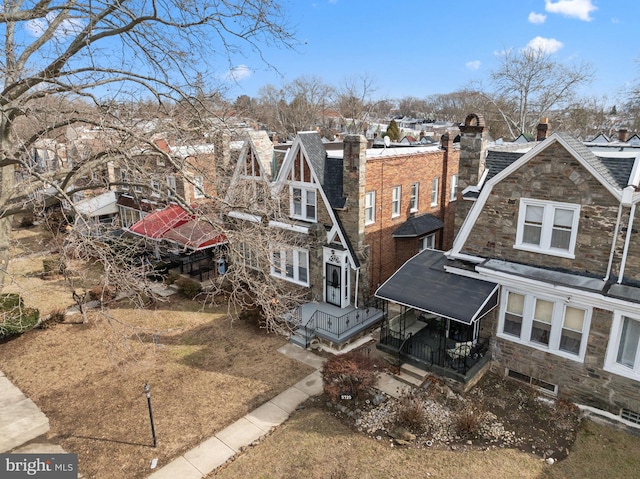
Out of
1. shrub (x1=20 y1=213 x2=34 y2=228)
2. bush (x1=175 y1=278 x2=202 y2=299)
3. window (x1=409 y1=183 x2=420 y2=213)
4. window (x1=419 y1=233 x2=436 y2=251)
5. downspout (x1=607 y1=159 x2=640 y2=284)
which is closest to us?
downspout (x1=607 y1=159 x2=640 y2=284)

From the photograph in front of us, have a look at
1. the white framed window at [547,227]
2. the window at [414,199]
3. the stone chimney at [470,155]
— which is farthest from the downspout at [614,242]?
the window at [414,199]

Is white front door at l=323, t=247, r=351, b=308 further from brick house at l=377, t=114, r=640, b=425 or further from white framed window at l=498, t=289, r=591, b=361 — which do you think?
white framed window at l=498, t=289, r=591, b=361

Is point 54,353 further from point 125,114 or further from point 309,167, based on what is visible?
point 309,167

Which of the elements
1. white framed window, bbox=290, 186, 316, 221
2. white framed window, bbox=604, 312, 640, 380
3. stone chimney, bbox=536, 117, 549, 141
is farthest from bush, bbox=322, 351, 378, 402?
stone chimney, bbox=536, 117, 549, 141

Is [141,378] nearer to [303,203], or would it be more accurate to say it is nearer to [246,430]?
[246,430]

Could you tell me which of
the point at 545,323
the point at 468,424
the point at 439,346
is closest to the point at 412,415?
the point at 468,424

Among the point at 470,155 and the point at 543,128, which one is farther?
the point at 543,128
